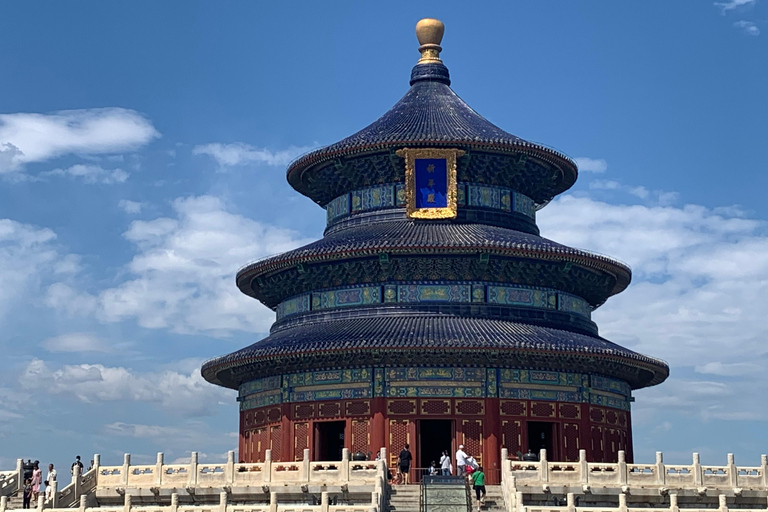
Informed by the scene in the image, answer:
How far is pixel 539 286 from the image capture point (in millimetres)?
54125

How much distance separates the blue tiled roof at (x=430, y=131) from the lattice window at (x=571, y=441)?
12433mm

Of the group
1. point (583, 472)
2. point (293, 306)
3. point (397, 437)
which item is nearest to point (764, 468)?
point (583, 472)

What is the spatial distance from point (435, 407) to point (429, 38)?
818 inches

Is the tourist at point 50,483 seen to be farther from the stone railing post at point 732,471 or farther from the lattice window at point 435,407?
the stone railing post at point 732,471

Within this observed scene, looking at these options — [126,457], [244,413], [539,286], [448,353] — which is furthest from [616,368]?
[126,457]

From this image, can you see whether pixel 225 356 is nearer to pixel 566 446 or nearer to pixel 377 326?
pixel 377 326

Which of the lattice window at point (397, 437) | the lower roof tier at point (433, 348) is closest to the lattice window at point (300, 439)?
the lower roof tier at point (433, 348)

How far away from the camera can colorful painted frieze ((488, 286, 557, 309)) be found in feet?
174

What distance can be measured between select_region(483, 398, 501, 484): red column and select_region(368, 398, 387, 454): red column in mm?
3899

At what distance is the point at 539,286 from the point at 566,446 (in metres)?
7.21

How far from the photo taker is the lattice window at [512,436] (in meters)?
49.5

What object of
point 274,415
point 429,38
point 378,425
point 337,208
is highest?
point 429,38

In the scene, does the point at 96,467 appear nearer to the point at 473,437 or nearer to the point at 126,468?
the point at 126,468

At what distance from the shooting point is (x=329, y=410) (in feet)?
167
